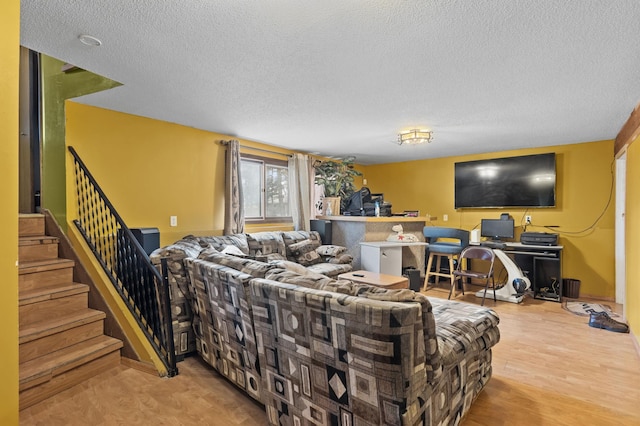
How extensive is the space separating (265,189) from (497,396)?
153 inches

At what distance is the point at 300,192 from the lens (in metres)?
5.25

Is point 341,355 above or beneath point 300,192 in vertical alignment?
beneath

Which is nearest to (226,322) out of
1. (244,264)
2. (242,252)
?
(244,264)

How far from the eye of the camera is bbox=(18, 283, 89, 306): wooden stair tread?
91.9 inches

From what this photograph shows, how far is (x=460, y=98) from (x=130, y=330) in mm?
3472

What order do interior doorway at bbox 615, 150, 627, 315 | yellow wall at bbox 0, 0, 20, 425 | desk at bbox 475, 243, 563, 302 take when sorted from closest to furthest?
yellow wall at bbox 0, 0, 20, 425, interior doorway at bbox 615, 150, 627, 315, desk at bbox 475, 243, 563, 302

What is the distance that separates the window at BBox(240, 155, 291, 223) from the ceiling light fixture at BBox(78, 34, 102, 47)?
2675mm

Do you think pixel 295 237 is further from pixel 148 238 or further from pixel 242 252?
pixel 148 238

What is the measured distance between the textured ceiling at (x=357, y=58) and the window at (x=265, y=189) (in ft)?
3.94

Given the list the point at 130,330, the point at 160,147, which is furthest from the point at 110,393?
the point at 160,147

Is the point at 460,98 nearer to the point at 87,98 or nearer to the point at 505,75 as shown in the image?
the point at 505,75

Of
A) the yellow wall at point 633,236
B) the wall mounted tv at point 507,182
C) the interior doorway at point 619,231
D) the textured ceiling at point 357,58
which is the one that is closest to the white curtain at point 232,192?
the textured ceiling at point 357,58

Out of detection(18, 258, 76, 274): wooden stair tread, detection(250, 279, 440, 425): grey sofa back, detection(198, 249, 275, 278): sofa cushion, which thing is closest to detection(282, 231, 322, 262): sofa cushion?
detection(198, 249, 275, 278): sofa cushion

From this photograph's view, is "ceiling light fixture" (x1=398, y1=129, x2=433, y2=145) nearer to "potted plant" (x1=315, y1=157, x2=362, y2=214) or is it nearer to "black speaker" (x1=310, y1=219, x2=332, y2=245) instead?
"potted plant" (x1=315, y1=157, x2=362, y2=214)
